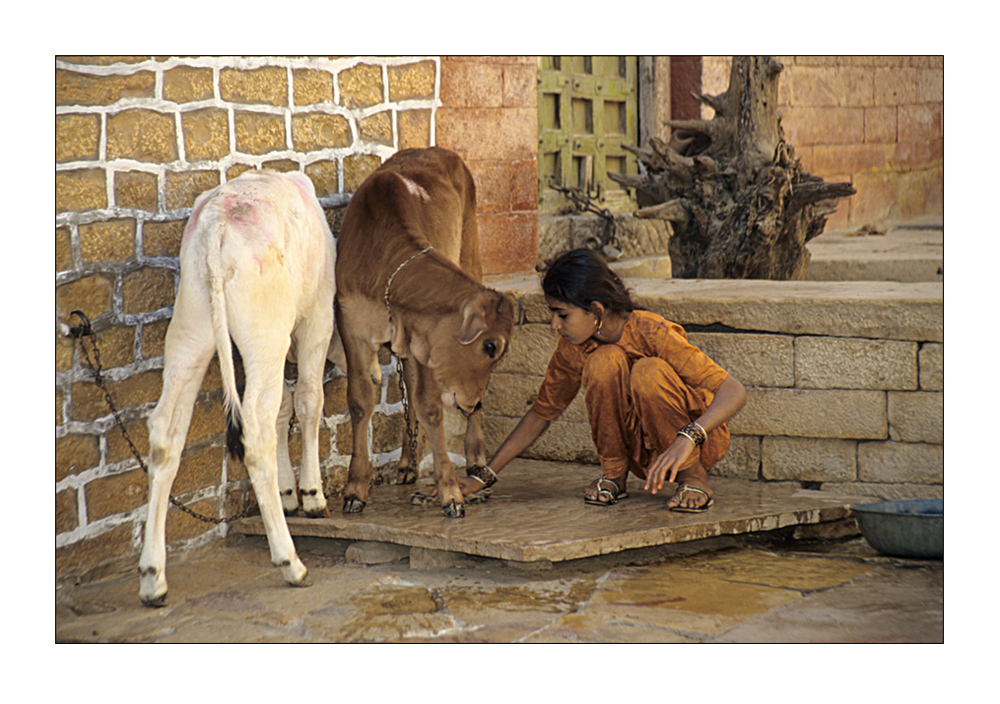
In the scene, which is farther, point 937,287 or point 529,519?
point 937,287

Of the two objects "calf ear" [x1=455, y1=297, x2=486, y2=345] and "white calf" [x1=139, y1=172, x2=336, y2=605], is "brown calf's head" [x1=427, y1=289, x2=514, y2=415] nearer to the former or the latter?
"calf ear" [x1=455, y1=297, x2=486, y2=345]

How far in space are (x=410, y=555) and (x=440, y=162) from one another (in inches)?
77.8

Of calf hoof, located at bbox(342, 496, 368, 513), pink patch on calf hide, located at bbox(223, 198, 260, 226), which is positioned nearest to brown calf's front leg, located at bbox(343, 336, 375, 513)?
calf hoof, located at bbox(342, 496, 368, 513)

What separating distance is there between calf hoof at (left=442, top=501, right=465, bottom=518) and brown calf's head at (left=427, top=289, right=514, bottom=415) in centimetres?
41

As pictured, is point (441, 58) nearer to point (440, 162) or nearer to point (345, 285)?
point (440, 162)

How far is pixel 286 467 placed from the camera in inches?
171

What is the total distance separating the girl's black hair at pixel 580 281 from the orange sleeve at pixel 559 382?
35 centimetres

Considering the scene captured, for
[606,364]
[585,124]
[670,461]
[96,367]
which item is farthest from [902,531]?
[585,124]

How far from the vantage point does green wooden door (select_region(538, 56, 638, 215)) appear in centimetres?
821

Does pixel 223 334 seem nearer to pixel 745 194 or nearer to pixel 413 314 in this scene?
pixel 413 314

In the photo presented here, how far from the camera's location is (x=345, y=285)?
4.29 meters

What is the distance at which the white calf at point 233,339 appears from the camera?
136 inches

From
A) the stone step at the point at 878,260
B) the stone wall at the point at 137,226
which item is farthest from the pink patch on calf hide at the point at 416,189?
the stone step at the point at 878,260
